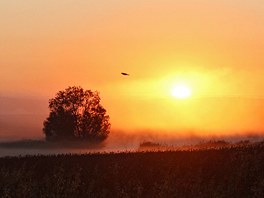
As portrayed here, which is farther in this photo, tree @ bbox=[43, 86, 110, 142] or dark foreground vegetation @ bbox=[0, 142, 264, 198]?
tree @ bbox=[43, 86, 110, 142]

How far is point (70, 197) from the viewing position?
1088 inches

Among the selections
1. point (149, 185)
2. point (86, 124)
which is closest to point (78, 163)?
point (149, 185)

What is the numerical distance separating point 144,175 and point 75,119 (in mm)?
44174

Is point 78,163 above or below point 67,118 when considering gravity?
below

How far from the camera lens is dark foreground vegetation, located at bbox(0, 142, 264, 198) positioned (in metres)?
26.3

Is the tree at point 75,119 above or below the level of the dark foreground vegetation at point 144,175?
above

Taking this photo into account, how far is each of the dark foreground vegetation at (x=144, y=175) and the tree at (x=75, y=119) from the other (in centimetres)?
3958

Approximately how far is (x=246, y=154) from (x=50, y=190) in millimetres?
9920

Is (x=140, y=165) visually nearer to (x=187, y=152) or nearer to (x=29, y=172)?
(x=187, y=152)

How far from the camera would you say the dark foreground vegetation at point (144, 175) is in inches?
1035

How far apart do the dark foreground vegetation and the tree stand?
39.6m

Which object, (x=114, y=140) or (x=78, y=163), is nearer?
(x=78, y=163)

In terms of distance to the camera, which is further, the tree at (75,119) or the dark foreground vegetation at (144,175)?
the tree at (75,119)

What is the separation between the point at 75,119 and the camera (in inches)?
2827
